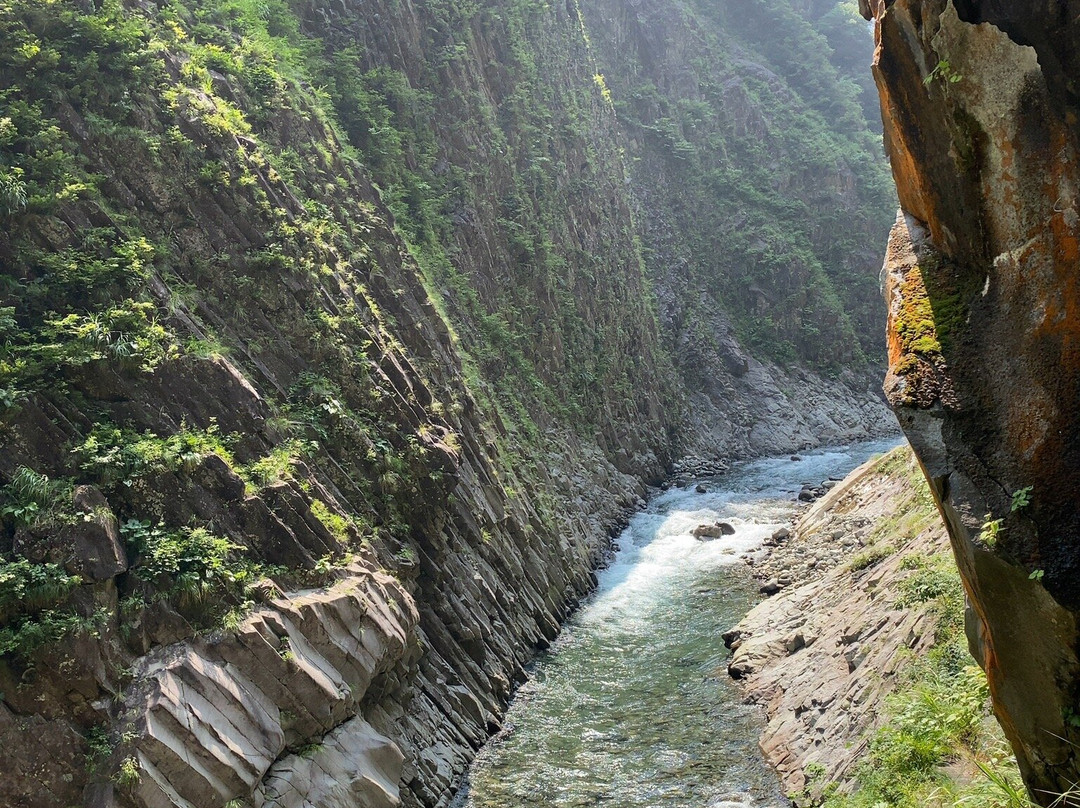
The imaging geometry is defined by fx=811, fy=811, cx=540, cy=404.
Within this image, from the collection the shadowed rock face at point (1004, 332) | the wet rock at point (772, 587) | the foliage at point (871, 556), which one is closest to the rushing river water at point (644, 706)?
the wet rock at point (772, 587)

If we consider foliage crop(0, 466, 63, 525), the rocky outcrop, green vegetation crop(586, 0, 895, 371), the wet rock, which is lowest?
the wet rock

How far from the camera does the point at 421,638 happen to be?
17906mm

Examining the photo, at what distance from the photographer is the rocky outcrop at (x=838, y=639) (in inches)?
554

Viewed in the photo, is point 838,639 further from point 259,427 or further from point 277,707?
point 259,427

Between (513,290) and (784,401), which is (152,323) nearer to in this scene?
(513,290)

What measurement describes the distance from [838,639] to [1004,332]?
1159cm

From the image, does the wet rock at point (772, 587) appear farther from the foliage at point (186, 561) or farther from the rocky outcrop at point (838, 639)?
the foliage at point (186, 561)

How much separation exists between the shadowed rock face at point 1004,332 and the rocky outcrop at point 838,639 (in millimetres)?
6598

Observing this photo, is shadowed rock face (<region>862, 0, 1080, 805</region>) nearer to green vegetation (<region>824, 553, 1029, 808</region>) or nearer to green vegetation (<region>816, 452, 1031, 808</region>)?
green vegetation (<region>816, 452, 1031, 808</region>)

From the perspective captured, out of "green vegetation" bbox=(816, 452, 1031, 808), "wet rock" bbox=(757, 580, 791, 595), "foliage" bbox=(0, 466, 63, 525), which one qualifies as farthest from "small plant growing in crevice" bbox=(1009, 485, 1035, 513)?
"wet rock" bbox=(757, 580, 791, 595)

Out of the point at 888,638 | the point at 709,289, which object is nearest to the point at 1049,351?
the point at 888,638

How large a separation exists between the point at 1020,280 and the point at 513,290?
96.5 ft

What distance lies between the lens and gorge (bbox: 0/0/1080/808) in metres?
7.22

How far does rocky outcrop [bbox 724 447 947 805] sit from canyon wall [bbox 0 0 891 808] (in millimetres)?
6231
